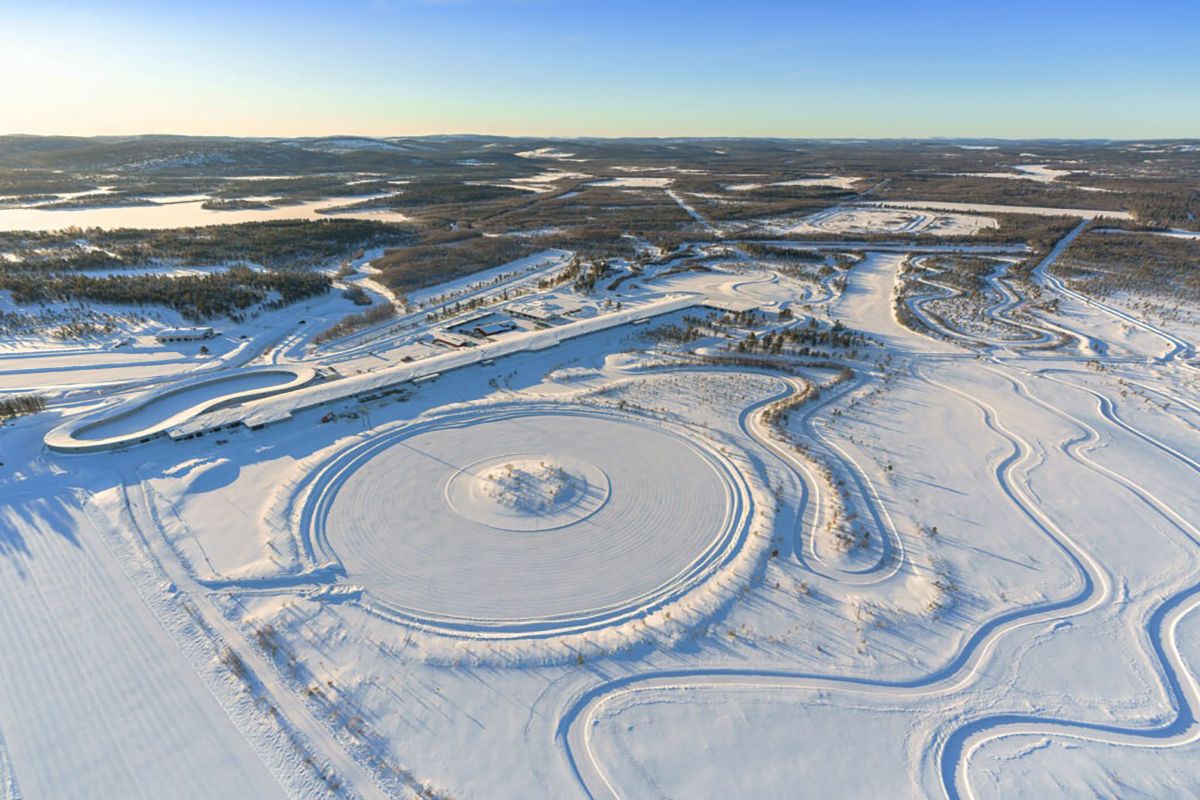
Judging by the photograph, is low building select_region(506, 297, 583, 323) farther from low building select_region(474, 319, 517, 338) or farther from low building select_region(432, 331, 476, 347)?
low building select_region(432, 331, 476, 347)

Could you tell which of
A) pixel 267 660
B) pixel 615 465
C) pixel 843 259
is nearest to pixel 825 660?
pixel 615 465

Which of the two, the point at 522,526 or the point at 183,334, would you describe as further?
the point at 183,334

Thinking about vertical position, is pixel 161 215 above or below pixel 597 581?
above

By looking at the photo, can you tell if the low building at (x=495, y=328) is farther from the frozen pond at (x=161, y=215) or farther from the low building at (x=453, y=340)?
the frozen pond at (x=161, y=215)

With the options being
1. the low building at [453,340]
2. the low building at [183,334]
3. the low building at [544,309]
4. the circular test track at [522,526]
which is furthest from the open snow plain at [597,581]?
the low building at [544,309]

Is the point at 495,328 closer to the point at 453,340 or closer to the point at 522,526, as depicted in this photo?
the point at 453,340

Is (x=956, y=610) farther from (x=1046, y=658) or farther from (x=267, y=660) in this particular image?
(x=267, y=660)

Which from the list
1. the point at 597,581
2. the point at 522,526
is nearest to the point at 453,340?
the point at 522,526
